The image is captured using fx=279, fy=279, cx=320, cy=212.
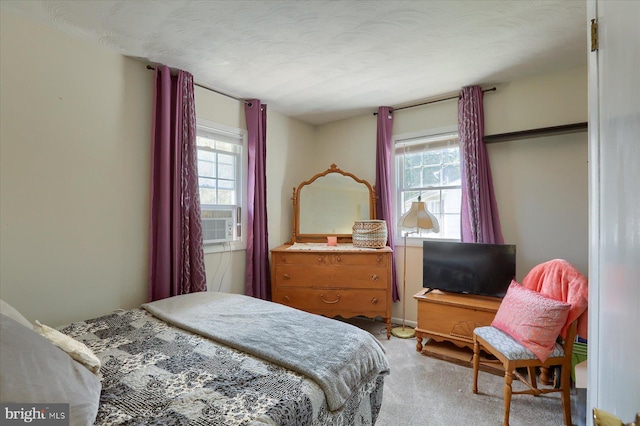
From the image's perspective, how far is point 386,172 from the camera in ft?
10.6

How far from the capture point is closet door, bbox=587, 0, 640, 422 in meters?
0.54

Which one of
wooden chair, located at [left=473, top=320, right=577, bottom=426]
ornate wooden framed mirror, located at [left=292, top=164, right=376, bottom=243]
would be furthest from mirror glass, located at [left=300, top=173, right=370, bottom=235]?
wooden chair, located at [left=473, top=320, right=577, bottom=426]

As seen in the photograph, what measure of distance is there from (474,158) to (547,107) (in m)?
0.71

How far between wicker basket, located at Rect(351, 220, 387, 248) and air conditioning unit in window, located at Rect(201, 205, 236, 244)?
137 cm

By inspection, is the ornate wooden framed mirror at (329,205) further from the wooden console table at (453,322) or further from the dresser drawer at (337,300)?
the wooden console table at (453,322)

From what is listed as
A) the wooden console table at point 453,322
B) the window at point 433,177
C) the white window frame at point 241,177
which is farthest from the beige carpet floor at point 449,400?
the white window frame at point 241,177

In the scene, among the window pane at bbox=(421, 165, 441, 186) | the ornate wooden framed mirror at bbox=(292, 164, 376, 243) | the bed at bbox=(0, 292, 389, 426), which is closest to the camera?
the bed at bbox=(0, 292, 389, 426)

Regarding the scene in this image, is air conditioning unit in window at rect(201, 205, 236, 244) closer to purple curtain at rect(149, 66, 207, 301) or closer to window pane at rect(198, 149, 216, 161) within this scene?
purple curtain at rect(149, 66, 207, 301)

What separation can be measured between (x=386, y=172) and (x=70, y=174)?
111 inches

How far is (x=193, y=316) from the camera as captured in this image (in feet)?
5.67

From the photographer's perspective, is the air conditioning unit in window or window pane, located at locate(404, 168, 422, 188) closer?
the air conditioning unit in window

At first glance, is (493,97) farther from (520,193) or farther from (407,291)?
(407,291)

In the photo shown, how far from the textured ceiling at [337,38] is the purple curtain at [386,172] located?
49cm

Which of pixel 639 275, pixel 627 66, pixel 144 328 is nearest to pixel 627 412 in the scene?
pixel 639 275
